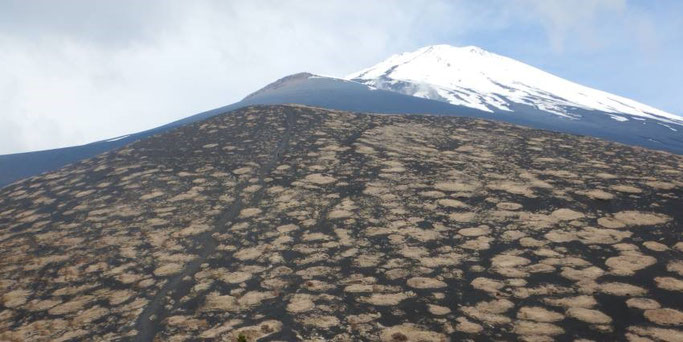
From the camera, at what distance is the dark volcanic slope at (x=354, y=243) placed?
10.8ft

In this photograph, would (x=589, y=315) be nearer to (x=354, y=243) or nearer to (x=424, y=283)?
(x=424, y=283)

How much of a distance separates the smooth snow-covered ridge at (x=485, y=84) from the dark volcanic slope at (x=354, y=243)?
3982cm

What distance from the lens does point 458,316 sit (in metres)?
3.22

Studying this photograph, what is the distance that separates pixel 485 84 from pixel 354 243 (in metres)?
64.6

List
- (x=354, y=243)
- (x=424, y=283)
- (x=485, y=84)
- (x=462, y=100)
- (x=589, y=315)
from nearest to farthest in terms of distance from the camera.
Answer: (x=589, y=315)
(x=424, y=283)
(x=354, y=243)
(x=462, y=100)
(x=485, y=84)

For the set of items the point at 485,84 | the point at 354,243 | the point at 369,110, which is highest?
the point at 485,84

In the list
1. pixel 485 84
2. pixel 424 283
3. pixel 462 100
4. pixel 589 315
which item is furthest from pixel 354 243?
pixel 485 84

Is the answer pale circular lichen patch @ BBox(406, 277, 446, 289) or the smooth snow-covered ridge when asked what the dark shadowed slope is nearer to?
the smooth snow-covered ridge

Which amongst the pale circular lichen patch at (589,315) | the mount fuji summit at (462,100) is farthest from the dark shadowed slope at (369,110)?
the pale circular lichen patch at (589,315)

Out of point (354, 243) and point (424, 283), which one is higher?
point (354, 243)

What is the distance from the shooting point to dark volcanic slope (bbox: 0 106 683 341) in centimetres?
328

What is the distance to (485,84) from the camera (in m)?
65.1

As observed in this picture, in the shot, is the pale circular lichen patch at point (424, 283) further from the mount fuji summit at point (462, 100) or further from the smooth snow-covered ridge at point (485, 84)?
the smooth snow-covered ridge at point (485, 84)

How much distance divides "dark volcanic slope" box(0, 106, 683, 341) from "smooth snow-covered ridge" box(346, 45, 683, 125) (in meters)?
39.8
